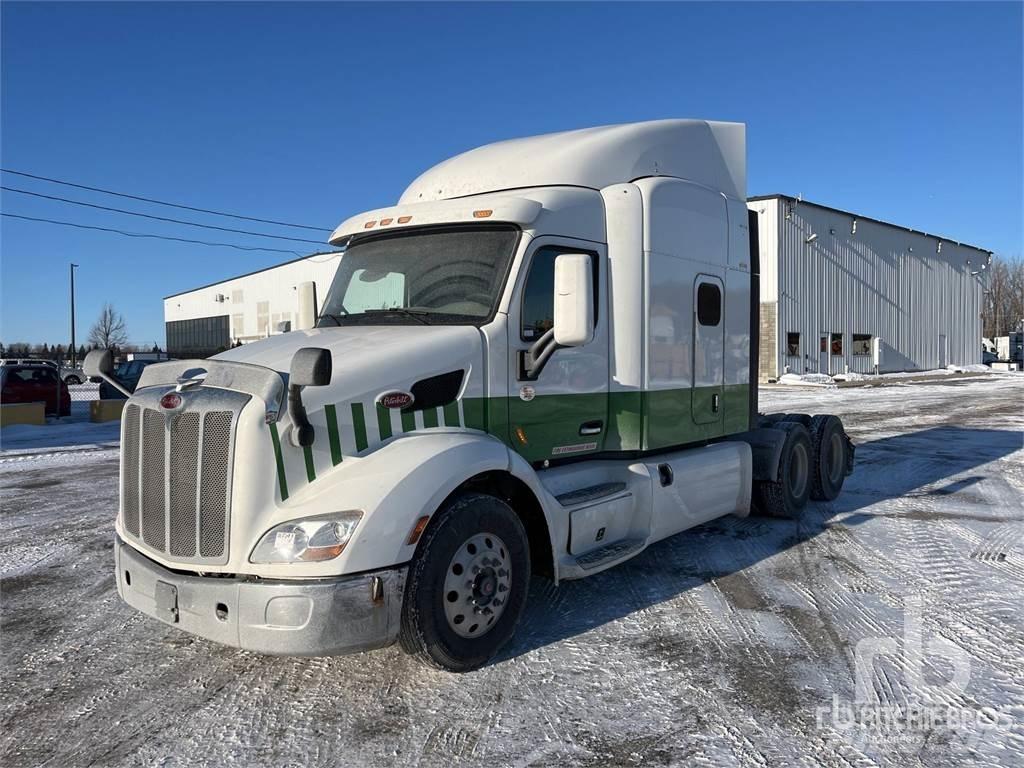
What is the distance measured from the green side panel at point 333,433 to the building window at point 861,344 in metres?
40.4

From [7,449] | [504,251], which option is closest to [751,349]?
[504,251]

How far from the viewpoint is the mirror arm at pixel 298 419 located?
3873 mm

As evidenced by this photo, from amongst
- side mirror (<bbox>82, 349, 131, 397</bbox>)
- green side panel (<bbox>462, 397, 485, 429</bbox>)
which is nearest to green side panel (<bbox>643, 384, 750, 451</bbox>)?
green side panel (<bbox>462, 397, 485, 429</bbox>)

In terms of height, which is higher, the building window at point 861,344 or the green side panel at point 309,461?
the building window at point 861,344

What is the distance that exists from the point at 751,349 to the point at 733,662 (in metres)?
3.96

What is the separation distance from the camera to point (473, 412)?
4770 mm

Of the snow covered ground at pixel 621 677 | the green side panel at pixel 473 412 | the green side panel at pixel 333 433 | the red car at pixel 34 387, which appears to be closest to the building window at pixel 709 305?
the snow covered ground at pixel 621 677

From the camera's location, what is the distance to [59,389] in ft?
70.9

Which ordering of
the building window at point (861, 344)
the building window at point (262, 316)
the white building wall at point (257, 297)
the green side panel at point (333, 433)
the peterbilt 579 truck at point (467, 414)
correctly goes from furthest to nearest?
the building window at point (262, 316), the white building wall at point (257, 297), the building window at point (861, 344), the green side panel at point (333, 433), the peterbilt 579 truck at point (467, 414)

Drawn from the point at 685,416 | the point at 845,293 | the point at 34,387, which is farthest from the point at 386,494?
the point at 845,293

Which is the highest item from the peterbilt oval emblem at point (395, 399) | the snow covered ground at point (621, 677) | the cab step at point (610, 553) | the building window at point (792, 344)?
the building window at point (792, 344)

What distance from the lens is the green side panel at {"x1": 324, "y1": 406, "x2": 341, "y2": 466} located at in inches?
161

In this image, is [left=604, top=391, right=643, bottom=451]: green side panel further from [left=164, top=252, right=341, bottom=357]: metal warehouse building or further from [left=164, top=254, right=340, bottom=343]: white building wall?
[left=164, top=254, right=340, bottom=343]: white building wall

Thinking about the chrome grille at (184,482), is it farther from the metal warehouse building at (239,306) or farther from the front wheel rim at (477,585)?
the metal warehouse building at (239,306)
